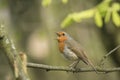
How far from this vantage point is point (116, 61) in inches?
288

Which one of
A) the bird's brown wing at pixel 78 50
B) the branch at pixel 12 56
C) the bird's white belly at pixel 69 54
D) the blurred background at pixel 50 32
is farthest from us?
the blurred background at pixel 50 32

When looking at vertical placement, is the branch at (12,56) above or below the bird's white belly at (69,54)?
above

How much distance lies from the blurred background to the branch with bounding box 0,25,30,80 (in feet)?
18.3

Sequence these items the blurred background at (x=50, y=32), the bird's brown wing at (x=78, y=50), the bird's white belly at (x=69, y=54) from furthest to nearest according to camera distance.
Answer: the blurred background at (x=50, y=32) → the bird's white belly at (x=69, y=54) → the bird's brown wing at (x=78, y=50)

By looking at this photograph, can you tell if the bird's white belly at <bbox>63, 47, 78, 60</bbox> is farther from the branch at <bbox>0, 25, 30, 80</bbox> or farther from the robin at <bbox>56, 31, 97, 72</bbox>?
the branch at <bbox>0, 25, 30, 80</bbox>

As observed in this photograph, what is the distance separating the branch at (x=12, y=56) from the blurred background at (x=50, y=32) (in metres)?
5.57

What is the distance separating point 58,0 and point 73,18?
3.93m

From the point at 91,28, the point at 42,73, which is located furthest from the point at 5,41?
the point at 42,73

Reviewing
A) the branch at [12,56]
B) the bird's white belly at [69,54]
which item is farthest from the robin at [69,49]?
the branch at [12,56]

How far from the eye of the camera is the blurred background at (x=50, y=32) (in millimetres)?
7602

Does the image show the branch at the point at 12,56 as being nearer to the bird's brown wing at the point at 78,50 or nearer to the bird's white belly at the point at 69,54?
the bird's brown wing at the point at 78,50

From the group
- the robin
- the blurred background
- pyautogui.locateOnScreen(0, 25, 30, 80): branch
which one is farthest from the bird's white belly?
the blurred background

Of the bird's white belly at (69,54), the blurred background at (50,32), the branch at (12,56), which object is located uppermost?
the branch at (12,56)

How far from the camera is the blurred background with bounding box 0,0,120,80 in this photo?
760 cm
